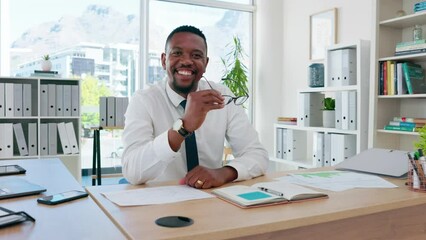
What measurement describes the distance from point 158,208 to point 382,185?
2.57 ft

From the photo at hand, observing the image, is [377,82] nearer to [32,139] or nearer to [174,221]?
[174,221]

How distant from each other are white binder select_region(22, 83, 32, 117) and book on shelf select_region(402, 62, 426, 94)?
3.12 metres

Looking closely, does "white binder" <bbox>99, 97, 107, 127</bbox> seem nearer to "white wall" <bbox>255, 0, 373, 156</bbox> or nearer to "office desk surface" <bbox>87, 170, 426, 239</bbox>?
"white wall" <bbox>255, 0, 373, 156</bbox>

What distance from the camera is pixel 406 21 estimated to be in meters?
2.80

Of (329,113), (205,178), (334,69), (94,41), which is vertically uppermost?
(94,41)

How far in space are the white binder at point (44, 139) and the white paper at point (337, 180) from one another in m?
2.73

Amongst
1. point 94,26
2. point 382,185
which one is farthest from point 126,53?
point 382,185

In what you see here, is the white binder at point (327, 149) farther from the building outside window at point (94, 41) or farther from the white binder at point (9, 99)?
the white binder at point (9, 99)

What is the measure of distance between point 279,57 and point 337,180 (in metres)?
3.37

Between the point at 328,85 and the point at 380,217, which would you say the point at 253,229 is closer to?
the point at 380,217

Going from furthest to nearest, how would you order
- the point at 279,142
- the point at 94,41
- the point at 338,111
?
1. the point at 94,41
2. the point at 279,142
3. the point at 338,111

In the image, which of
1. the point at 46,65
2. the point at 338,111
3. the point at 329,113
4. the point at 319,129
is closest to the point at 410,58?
the point at 338,111

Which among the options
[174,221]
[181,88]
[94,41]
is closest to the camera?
[174,221]

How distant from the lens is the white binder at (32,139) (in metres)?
3.43
